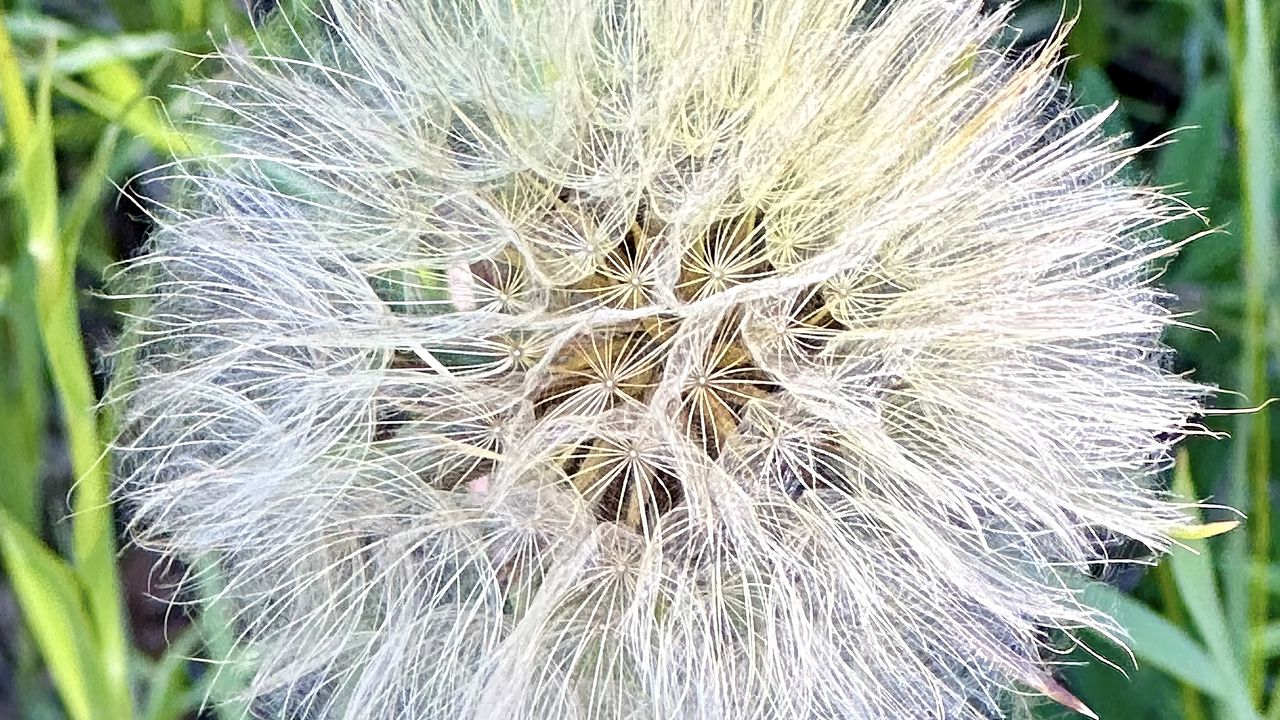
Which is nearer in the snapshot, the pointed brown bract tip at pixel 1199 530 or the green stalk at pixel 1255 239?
the pointed brown bract tip at pixel 1199 530

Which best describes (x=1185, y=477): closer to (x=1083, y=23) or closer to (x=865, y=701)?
(x=865, y=701)

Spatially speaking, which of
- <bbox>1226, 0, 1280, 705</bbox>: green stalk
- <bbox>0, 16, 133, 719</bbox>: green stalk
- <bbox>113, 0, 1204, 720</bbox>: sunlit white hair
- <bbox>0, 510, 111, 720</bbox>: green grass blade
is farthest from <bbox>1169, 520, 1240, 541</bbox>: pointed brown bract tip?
<bbox>0, 510, 111, 720</bbox>: green grass blade

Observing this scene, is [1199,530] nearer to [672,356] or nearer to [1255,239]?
[1255,239]

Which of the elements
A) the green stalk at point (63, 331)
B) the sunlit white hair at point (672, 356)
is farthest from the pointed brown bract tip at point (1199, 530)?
the green stalk at point (63, 331)

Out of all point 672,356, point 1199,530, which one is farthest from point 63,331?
point 1199,530

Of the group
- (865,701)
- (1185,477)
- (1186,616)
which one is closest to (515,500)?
(865,701)

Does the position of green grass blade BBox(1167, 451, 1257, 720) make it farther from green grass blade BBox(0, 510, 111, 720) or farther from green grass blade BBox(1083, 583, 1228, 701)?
green grass blade BBox(0, 510, 111, 720)

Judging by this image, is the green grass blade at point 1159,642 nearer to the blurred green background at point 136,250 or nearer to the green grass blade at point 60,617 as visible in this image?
the blurred green background at point 136,250

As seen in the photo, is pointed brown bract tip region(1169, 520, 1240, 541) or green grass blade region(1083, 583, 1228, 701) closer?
pointed brown bract tip region(1169, 520, 1240, 541)
